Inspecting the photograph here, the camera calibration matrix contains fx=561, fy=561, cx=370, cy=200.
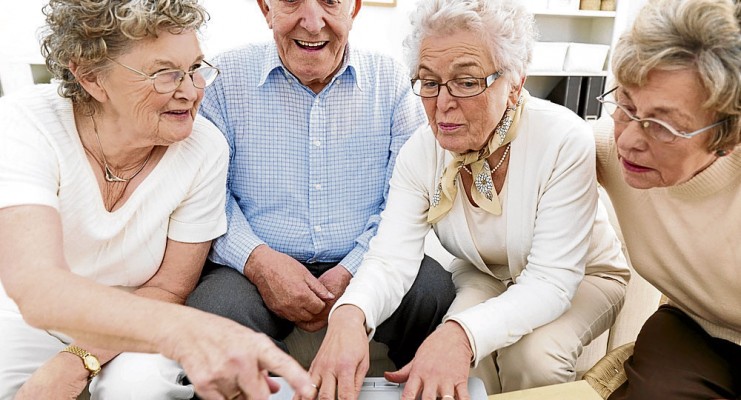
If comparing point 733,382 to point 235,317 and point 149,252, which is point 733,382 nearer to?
point 235,317

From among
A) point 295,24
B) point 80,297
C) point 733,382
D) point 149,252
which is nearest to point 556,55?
point 295,24

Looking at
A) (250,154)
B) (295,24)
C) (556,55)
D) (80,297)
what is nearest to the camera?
(80,297)

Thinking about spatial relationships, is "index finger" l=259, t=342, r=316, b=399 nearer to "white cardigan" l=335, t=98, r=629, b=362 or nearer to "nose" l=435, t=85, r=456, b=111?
"white cardigan" l=335, t=98, r=629, b=362

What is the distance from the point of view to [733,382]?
113 cm

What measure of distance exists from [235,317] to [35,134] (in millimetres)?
583

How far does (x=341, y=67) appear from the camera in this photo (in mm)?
1588

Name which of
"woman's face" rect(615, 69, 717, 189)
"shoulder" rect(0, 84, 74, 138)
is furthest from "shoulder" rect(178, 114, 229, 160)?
"woman's face" rect(615, 69, 717, 189)

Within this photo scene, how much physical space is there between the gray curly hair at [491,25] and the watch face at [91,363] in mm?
893

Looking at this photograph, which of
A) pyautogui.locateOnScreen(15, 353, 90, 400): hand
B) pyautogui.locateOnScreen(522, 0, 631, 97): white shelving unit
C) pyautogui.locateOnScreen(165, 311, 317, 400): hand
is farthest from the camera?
pyautogui.locateOnScreen(522, 0, 631, 97): white shelving unit

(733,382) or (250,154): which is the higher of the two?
(250,154)

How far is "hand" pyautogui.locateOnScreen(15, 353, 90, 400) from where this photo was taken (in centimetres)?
104

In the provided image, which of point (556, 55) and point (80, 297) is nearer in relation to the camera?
point (80, 297)

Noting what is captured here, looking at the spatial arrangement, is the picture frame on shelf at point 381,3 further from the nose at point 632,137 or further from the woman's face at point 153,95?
the nose at point 632,137

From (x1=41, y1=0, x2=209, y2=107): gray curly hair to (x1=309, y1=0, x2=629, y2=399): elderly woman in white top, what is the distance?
19.8 inches
